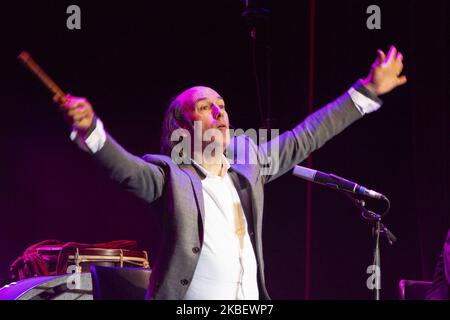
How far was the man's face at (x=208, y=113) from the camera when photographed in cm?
270

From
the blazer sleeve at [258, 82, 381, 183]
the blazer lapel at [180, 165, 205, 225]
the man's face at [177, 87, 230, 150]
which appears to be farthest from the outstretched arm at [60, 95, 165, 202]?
the blazer sleeve at [258, 82, 381, 183]

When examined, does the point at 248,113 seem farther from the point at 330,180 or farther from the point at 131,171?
the point at 131,171

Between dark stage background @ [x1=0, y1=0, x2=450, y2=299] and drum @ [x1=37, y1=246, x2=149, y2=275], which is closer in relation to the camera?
drum @ [x1=37, y1=246, x2=149, y2=275]

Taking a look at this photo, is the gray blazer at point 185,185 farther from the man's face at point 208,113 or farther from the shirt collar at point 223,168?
the man's face at point 208,113

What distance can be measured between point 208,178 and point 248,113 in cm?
283

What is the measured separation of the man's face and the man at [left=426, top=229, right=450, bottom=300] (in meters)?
A: 1.10

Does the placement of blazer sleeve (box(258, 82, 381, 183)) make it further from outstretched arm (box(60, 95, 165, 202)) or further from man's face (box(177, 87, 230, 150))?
Answer: outstretched arm (box(60, 95, 165, 202))

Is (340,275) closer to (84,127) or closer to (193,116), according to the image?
(193,116)

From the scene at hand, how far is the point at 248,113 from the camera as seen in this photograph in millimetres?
5457

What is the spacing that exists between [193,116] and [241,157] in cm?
28

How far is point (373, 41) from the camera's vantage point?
524 cm

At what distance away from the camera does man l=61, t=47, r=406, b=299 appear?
95.0 inches

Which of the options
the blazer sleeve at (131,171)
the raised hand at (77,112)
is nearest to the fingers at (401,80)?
the blazer sleeve at (131,171)
